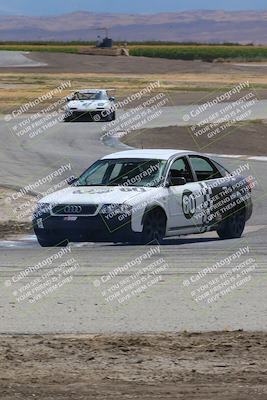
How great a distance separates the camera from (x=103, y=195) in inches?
605

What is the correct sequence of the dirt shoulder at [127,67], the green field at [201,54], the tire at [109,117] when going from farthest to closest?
the green field at [201,54], the dirt shoulder at [127,67], the tire at [109,117]

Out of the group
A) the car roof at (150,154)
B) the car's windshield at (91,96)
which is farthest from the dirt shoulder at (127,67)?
the car roof at (150,154)

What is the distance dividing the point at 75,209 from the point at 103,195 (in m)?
0.44

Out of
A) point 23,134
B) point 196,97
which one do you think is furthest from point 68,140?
point 196,97

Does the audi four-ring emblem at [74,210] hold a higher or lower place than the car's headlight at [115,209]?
lower

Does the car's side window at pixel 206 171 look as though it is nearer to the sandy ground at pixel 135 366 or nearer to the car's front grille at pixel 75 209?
the car's front grille at pixel 75 209

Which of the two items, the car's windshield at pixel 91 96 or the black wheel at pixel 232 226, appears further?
the car's windshield at pixel 91 96

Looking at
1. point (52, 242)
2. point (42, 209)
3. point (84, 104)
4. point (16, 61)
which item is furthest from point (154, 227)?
point (16, 61)

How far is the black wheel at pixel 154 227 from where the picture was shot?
15320 mm

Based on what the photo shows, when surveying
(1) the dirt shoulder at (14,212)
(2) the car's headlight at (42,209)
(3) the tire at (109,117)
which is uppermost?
(2) the car's headlight at (42,209)

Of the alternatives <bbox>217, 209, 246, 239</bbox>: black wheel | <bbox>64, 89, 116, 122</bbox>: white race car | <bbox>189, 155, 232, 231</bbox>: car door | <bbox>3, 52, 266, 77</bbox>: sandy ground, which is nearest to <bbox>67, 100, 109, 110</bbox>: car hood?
<bbox>64, 89, 116, 122</bbox>: white race car

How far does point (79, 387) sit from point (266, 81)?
71034 mm

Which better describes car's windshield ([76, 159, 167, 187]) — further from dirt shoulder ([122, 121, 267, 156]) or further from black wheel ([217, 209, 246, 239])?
dirt shoulder ([122, 121, 267, 156])

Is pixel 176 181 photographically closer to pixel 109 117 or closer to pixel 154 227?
pixel 154 227
